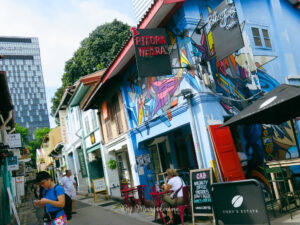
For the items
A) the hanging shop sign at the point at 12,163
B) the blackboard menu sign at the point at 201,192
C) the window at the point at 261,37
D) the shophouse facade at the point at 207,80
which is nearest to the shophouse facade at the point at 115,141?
the shophouse facade at the point at 207,80

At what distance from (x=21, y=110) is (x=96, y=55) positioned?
11608cm

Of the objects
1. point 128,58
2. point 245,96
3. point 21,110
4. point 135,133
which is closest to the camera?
point 245,96

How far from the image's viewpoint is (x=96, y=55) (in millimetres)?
29859

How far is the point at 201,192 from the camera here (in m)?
7.00

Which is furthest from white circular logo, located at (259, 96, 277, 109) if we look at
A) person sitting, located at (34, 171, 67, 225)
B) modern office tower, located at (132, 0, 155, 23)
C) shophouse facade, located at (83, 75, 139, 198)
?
modern office tower, located at (132, 0, 155, 23)

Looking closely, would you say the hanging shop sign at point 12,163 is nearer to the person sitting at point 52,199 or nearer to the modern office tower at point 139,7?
the modern office tower at point 139,7

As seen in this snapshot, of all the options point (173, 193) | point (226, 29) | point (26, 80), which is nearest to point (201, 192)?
point (173, 193)

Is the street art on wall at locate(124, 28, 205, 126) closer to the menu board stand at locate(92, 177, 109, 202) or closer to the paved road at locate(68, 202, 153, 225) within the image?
the paved road at locate(68, 202, 153, 225)

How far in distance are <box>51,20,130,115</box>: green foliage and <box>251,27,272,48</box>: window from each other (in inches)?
794

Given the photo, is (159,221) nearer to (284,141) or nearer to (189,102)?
(189,102)

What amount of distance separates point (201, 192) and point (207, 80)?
300cm

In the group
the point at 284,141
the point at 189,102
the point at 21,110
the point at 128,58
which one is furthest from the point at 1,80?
the point at 21,110

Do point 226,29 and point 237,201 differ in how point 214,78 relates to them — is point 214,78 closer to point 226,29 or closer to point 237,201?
point 226,29

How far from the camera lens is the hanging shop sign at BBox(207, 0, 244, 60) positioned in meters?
6.97
